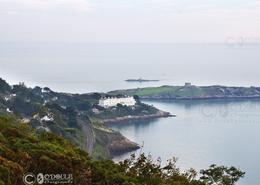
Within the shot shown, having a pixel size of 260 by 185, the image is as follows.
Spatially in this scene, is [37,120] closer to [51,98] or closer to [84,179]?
[51,98]

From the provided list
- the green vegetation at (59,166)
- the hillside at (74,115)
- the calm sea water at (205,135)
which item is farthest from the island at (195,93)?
the green vegetation at (59,166)

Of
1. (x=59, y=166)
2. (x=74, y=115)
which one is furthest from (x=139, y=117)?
(x=59, y=166)

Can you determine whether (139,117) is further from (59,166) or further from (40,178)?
(40,178)

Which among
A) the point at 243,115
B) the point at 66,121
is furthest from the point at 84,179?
the point at 243,115

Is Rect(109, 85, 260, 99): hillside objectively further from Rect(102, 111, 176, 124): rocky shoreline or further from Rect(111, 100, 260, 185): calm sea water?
Rect(102, 111, 176, 124): rocky shoreline

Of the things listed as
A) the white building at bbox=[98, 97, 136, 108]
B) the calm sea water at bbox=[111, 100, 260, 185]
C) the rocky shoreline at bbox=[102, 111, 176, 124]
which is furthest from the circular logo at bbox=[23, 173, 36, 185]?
the white building at bbox=[98, 97, 136, 108]
